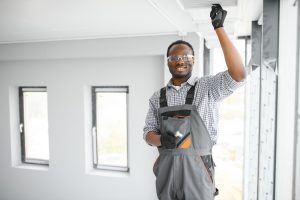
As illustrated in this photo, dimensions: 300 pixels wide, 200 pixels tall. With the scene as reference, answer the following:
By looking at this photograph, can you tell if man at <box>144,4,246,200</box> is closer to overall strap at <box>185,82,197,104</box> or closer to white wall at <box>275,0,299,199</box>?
overall strap at <box>185,82,197,104</box>

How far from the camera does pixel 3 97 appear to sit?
439 centimetres

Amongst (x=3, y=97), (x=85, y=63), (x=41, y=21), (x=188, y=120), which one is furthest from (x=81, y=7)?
(x=3, y=97)

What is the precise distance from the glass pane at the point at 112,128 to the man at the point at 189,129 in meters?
2.58

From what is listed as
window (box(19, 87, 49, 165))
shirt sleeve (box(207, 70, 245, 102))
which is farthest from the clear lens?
window (box(19, 87, 49, 165))

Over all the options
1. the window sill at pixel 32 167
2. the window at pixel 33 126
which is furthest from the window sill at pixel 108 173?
the window at pixel 33 126

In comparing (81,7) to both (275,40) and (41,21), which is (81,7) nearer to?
(41,21)

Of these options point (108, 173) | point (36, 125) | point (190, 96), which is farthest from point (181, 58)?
point (36, 125)

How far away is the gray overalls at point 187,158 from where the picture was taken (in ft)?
4.63

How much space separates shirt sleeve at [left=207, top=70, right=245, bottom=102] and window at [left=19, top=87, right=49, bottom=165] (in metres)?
3.48

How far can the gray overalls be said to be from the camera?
4.63ft

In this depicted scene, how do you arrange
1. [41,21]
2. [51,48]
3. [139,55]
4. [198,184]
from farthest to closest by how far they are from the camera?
[51,48] < [139,55] < [41,21] < [198,184]

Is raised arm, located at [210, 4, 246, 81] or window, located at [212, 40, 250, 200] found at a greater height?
raised arm, located at [210, 4, 246, 81]

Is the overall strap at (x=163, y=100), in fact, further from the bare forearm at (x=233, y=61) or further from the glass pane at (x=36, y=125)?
the glass pane at (x=36, y=125)

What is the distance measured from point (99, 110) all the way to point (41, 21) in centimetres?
177
